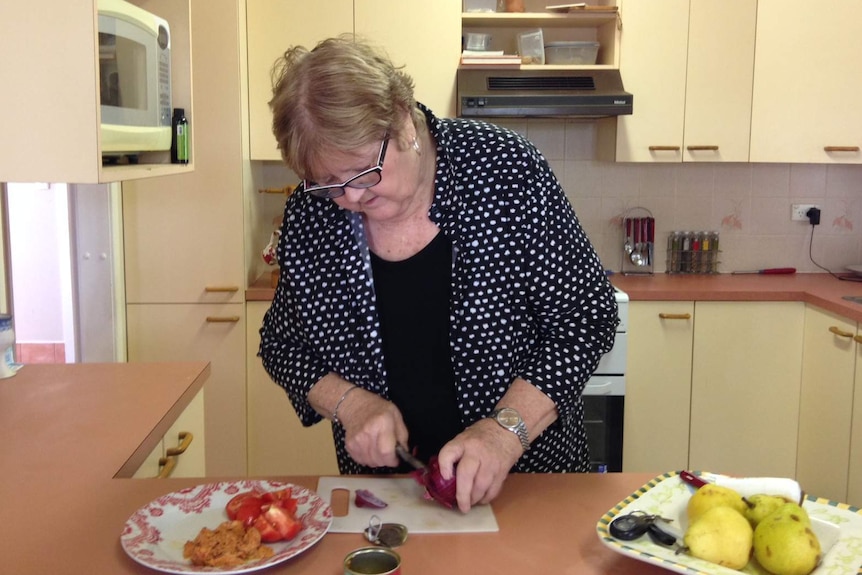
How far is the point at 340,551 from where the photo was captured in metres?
1.14

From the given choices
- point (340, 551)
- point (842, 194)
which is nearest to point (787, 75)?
point (842, 194)

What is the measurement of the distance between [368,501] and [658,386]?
6.74ft

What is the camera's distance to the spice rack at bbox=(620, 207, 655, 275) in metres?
3.43

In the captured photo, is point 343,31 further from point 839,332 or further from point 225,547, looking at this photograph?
point 225,547

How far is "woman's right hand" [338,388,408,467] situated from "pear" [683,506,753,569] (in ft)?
1.44

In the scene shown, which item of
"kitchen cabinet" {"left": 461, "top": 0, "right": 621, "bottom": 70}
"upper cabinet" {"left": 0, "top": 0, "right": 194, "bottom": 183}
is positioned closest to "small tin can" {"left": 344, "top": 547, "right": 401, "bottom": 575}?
"upper cabinet" {"left": 0, "top": 0, "right": 194, "bottom": 183}

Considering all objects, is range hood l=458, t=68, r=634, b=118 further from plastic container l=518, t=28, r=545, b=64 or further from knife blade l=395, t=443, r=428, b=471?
knife blade l=395, t=443, r=428, b=471

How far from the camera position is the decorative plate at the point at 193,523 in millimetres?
1076

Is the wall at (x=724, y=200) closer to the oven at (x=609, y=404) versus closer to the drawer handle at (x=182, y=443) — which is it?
the oven at (x=609, y=404)

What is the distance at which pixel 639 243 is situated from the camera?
3436mm

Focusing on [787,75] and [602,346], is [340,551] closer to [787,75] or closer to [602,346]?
[602,346]

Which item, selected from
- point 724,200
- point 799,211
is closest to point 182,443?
point 724,200

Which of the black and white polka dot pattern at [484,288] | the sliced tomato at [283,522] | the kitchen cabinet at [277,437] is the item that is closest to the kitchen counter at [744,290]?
the kitchen cabinet at [277,437]

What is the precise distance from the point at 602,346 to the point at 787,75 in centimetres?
215
